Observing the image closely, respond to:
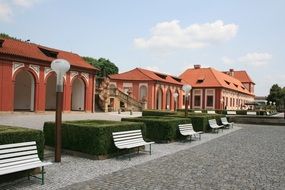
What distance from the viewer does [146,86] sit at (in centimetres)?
4447

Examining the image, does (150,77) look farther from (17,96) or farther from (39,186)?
(39,186)

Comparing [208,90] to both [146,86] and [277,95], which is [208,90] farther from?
[277,95]

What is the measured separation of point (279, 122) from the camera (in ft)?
90.3

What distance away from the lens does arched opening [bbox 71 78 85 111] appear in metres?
33.4

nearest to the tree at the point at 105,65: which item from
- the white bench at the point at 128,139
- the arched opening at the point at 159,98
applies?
the arched opening at the point at 159,98

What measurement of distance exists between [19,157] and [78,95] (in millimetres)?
27915

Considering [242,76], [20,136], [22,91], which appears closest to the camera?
[20,136]

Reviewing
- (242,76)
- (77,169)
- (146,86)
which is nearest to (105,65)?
(146,86)

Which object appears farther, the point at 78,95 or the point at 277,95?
the point at 277,95

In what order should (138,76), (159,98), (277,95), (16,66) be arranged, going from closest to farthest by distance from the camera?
(16,66) < (138,76) < (159,98) < (277,95)

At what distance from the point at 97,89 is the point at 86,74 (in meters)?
Answer: 4.90

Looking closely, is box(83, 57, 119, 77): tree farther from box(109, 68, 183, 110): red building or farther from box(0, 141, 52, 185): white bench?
box(0, 141, 52, 185): white bench

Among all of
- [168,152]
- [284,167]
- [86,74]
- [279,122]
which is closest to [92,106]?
[86,74]

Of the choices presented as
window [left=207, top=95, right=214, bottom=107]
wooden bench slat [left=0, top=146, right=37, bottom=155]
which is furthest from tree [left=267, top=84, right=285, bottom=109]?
wooden bench slat [left=0, top=146, right=37, bottom=155]
